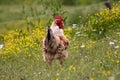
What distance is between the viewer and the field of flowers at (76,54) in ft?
30.4

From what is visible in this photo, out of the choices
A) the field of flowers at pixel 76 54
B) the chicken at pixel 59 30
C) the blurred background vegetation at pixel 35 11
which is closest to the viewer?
the field of flowers at pixel 76 54

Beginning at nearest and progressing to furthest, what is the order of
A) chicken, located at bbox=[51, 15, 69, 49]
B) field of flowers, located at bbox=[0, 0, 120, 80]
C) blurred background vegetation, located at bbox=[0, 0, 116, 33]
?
field of flowers, located at bbox=[0, 0, 120, 80], chicken, located at bbox=[51, 15, 69, 49], blurred background vegetation, located at bbox=[0, 0, 116, 33]

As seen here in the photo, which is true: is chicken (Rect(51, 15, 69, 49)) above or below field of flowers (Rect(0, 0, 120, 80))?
above

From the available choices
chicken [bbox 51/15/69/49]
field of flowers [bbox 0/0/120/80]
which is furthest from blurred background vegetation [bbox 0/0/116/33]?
chicken [bbox 51/15/69/49]

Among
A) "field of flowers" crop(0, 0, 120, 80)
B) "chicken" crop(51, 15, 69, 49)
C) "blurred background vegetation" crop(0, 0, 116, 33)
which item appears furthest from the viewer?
"blurred background vegetation" crop(0, 0, 116, 33)

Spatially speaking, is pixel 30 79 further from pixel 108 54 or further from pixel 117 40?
pixel 117 40

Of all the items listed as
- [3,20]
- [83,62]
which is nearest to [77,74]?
[83,62]

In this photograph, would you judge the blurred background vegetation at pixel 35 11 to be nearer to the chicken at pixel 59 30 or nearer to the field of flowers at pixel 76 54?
the field of flowers at pixel 76 54

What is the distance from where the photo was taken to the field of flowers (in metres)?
9.26

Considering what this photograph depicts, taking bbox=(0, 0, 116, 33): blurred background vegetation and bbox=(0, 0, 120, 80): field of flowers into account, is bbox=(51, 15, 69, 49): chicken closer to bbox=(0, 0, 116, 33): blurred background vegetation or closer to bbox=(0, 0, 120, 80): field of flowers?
bbox=(0, 0, 120, 80): field of flowers

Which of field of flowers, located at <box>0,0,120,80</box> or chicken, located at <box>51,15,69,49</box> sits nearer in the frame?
field of flowers, located at <box>0,0,120,80</box>

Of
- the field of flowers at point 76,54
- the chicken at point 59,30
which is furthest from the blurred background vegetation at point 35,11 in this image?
the chicken at point 59,30

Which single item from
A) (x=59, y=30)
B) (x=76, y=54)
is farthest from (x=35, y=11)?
(x=59, y=30)

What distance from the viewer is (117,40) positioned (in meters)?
11.2
